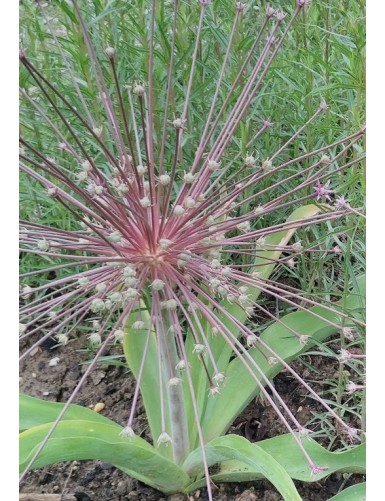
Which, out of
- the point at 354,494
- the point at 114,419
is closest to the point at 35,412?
the point at 114,419

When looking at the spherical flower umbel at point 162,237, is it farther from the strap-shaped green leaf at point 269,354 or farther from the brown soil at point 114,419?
the brown soil at point 114,419

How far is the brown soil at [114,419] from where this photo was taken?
43.9 inches

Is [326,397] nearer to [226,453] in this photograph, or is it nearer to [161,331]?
[226,453]

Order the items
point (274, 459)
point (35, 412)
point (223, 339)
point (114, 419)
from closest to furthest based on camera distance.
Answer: point (274, 459), point (35, 412), point (223, 339), point (114, 419)

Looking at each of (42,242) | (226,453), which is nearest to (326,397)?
(226,453)

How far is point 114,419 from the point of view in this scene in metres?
1.31

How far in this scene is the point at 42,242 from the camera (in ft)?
2.70

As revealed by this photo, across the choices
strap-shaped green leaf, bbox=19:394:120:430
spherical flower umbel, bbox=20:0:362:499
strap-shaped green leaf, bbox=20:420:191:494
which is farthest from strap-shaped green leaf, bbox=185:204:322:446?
strap-shaped green leaf, bbox=19:394:120:430

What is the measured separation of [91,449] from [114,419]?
1.50 feet

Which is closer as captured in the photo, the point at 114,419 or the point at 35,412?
the point at 35,412

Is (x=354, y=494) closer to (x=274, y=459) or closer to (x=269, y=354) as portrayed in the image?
(x=274, y=459)

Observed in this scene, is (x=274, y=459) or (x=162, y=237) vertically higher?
(x=162, y=237)

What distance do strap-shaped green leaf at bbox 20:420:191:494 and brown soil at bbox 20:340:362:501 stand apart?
0.16 m

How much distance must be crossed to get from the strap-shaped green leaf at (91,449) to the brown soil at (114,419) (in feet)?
0.54
